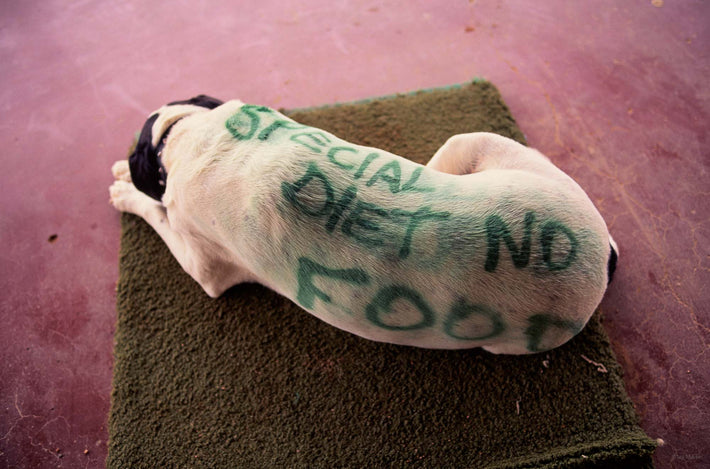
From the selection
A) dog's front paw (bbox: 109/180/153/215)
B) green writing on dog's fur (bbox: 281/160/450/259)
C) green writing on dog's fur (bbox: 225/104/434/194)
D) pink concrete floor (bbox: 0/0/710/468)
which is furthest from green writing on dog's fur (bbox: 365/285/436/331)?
dog's front paw (bbox: 109/180/153/215)

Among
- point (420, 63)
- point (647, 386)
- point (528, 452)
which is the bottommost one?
point (528, 452)

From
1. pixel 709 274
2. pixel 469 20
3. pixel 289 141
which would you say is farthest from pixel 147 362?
pixel 469 20

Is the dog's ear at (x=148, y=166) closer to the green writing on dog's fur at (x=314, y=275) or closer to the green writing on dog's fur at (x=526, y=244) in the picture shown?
the green writing on dog's fur at (x=314, y=275)

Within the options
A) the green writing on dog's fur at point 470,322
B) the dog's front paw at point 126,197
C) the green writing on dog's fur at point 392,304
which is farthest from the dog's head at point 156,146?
the green writing on dog's fur at point 470,322

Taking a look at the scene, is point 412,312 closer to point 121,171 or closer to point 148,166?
point 148,166

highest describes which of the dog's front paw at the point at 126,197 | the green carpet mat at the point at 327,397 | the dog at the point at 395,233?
the dog at the point at 395,233

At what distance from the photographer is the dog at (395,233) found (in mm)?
1172

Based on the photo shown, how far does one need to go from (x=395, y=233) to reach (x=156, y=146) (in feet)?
3.31

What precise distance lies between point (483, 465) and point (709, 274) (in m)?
1.39

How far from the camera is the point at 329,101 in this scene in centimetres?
263

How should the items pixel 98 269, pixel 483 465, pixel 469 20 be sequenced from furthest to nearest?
pixel 469 20, pixel 98 269, pixel 483 465

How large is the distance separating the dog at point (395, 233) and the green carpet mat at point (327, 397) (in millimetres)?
382

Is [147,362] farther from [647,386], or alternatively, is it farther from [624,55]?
[624,55]

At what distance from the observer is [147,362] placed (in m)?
1.88
